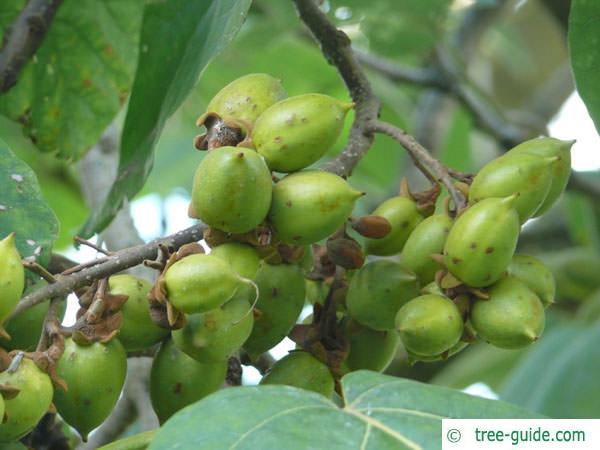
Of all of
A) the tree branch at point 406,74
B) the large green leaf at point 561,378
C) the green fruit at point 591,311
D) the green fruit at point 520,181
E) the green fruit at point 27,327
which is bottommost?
the green fruit at point 591,311

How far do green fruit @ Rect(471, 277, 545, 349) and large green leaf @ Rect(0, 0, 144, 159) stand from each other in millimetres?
1050

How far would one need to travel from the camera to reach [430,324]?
1309mm

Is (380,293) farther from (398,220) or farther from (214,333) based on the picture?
(214,333)

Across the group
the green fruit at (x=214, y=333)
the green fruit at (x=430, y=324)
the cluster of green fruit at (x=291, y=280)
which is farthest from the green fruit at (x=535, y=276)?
the green fruit at (x=214, y=333)

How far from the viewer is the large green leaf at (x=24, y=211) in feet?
4.66

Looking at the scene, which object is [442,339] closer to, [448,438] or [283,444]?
[448,438]

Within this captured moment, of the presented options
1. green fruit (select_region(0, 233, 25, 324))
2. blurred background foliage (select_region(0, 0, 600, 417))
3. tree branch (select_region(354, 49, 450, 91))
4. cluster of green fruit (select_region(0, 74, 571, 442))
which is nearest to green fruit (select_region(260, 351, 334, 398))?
cluster of green fruit (select_region(0, 74, 571, 442))

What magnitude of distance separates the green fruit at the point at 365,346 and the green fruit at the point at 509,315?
0.51ft

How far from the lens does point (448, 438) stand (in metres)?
1.13

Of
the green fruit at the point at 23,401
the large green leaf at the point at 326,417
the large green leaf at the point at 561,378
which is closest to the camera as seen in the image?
the large green leaf at the point at 326,417

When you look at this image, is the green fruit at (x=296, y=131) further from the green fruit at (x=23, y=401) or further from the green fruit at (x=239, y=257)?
the green fruit at (x=23, y=401)

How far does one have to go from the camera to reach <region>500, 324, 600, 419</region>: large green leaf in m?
2.93

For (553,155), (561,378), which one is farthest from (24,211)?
(561,378)

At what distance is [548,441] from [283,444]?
27 cm
